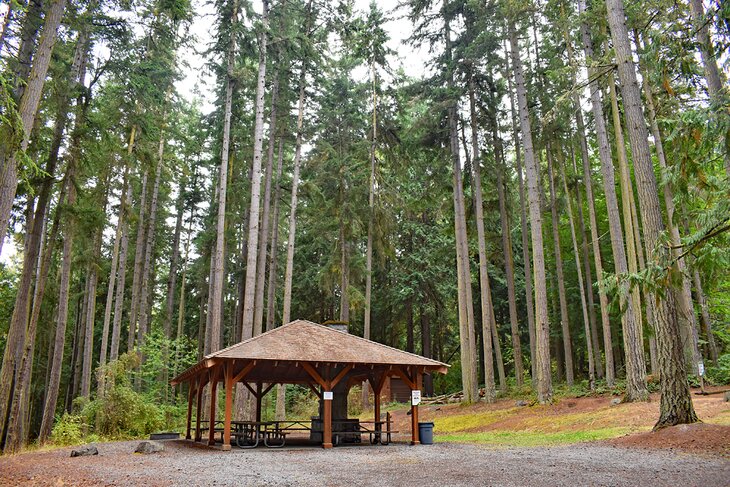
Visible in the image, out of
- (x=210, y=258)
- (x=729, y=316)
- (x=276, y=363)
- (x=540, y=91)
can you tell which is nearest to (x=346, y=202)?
(x=210, y=258)

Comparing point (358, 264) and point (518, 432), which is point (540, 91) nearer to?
point (358, 264)

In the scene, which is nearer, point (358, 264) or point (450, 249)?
point (358, 264)

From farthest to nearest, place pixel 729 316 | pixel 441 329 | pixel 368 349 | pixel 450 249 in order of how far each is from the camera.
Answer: pixel 441 329, pixel 450 249, pixel 729 316, pixel 368 349

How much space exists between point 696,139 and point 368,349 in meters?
9.46

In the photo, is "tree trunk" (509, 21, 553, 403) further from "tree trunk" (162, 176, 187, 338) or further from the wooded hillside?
"tree trunk" (162, 176, 187, 338)

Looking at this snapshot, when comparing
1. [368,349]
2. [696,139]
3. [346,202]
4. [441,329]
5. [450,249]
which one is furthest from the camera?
[441,329]

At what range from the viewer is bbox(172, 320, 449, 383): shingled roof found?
1250 centimetres

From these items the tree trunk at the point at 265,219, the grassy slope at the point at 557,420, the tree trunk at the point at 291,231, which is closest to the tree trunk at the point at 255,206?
the tree trunk at the point at 265,219

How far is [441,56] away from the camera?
2252cm

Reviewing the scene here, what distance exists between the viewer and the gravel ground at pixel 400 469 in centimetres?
700

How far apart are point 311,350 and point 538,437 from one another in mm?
6335

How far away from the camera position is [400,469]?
862 cm

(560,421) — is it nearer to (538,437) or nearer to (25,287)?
(538,437)

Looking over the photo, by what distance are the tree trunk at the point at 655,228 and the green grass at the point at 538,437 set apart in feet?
6.05
